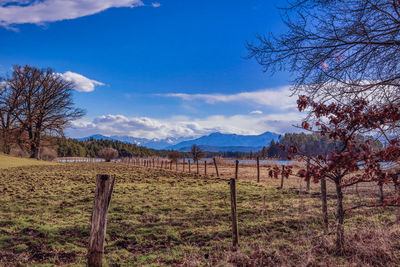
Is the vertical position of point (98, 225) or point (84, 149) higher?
point (84, 149)

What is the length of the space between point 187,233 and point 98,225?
8.64 feet

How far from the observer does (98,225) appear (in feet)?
14.7

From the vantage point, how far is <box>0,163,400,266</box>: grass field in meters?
4.70

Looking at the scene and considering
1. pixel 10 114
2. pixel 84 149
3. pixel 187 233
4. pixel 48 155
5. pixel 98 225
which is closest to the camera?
pixel 98 225

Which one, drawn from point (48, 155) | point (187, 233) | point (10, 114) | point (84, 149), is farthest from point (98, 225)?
point (84, 149)

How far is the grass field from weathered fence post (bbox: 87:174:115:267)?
377mm

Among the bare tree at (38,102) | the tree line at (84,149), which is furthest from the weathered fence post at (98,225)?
the tree line at (84,149)

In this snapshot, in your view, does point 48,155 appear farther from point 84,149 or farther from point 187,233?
point 187,233

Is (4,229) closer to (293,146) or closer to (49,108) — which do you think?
(293,146)

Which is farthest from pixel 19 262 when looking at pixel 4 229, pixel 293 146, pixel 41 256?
pixel 293 146

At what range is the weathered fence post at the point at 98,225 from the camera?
445 cm

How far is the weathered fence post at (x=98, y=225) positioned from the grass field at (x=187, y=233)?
1.24ft

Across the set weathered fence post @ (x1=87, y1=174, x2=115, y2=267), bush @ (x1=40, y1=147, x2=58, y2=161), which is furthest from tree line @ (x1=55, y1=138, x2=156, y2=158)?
weathered fence post @ (x1=87, y1=174, x2=115, y2=267)

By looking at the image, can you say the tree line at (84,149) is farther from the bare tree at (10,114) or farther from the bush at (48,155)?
the bare tree at (10,114)
